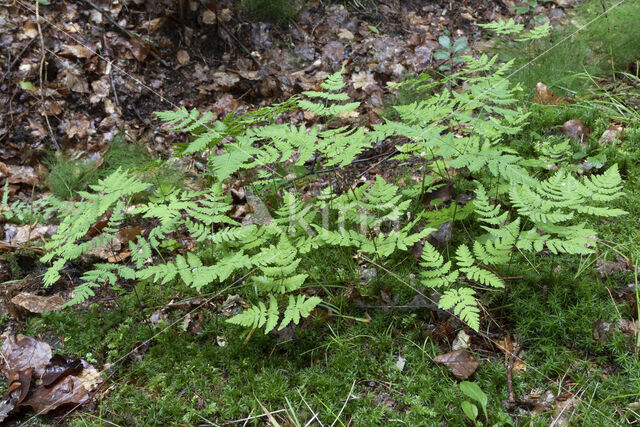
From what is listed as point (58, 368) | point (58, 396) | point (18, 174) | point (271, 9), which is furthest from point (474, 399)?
point (271, 9)

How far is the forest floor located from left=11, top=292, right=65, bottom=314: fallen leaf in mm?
13

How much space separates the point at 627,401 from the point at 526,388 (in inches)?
16.3

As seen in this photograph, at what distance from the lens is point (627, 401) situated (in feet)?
6.29

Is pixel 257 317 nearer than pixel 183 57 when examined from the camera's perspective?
Yes

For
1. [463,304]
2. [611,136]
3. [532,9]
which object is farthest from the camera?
[532,9]

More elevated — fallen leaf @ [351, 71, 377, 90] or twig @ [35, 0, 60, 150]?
twig @ [35, 0, 60, 150]

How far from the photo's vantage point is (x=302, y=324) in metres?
2.52

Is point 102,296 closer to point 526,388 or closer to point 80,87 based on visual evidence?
point 526,388

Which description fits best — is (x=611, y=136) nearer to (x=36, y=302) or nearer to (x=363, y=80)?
(x=363, y=80)

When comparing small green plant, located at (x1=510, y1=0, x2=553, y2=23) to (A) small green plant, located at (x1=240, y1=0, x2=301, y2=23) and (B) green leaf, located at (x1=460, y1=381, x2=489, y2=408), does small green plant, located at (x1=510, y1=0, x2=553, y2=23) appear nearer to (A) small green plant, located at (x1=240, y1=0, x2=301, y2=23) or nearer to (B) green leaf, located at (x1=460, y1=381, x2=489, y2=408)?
(A) small green plant, located at (x1=240, y1=0, x2=301, y2=23)

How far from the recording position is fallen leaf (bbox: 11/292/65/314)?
113 inches

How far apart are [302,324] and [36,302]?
1927 millimetres

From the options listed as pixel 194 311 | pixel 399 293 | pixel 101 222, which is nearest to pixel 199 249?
pixel 194 311

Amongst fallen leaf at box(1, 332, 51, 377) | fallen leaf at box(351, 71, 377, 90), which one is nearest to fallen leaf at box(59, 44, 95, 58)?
fallen leaf at box(351, 71, 377, 90)
